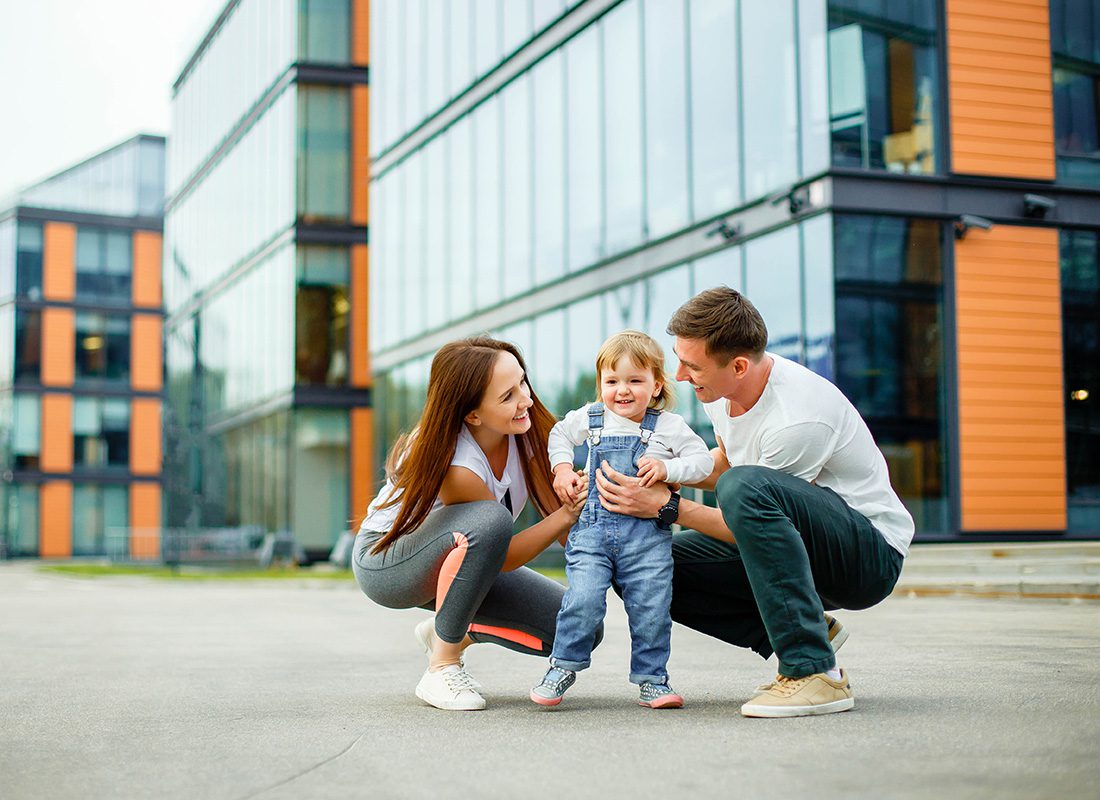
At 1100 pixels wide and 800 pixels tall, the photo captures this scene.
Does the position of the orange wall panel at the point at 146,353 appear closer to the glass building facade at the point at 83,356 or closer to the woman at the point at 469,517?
the glass building facade at the point at 83,356

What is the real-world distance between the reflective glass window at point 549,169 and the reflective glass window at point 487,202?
1.45 meters

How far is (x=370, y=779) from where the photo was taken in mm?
3066

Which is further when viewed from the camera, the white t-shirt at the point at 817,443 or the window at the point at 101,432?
the window at the point at 101,432

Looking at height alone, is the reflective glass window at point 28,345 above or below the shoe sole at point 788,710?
above

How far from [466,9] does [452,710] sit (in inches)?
845

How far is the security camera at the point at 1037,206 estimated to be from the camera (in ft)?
50.0

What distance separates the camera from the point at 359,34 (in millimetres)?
30469

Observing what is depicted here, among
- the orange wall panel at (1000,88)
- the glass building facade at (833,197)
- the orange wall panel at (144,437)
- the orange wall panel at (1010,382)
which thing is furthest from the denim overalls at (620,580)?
the orange wall panel at (144,437)

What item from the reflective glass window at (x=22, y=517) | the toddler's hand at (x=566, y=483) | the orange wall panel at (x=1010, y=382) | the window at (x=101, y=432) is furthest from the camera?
the window at (x=101, y=432)

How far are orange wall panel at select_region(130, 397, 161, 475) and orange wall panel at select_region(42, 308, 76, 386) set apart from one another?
2.95 metres

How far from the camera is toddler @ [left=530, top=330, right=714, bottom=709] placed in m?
4.08

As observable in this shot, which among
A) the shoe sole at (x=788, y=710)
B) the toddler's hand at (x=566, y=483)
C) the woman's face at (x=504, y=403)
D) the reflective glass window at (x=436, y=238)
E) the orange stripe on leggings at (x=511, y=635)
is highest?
the reflective glass window at (x=436, y=238)

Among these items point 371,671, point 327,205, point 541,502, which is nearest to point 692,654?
→ point 371,671

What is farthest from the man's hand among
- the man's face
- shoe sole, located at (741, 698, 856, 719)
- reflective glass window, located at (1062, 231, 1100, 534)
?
reflective glass window, located at (1062, 231, 1100, 534)
